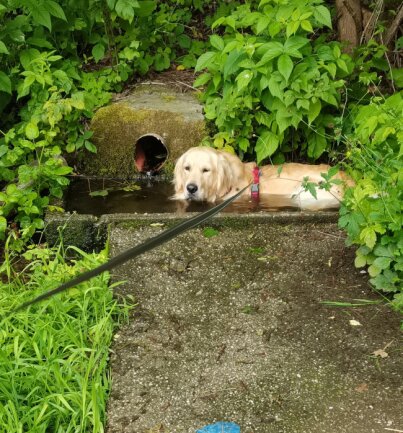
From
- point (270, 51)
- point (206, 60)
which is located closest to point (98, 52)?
point (206, 60)

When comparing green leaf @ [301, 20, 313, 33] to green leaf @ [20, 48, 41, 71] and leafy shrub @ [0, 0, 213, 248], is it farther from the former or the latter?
green leaf @ [20, 48, 41, 71]

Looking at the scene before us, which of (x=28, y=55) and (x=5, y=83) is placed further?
(x=28, y=55)

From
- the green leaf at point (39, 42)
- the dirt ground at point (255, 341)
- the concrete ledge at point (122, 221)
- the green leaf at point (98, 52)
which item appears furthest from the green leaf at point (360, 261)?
the green leaf at point (98, 52)

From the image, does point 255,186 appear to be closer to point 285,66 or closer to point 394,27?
point 285,66

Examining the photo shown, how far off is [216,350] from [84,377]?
634mm

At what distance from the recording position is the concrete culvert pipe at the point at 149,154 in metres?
6.29

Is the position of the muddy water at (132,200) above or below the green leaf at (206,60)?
below

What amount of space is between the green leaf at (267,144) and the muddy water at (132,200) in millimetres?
370

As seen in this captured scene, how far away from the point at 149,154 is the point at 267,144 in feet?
4.86

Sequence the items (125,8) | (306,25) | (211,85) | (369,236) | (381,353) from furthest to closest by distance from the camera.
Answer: (211,85)
(125,8)
(306,25)
(369,236)
(381,353)

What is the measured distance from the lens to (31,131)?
5.00 metres

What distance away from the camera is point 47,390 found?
302 cm

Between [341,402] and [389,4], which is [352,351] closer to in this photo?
[341,402]

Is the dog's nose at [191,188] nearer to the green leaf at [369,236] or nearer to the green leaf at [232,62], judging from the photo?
the green leaf at [232,62]
